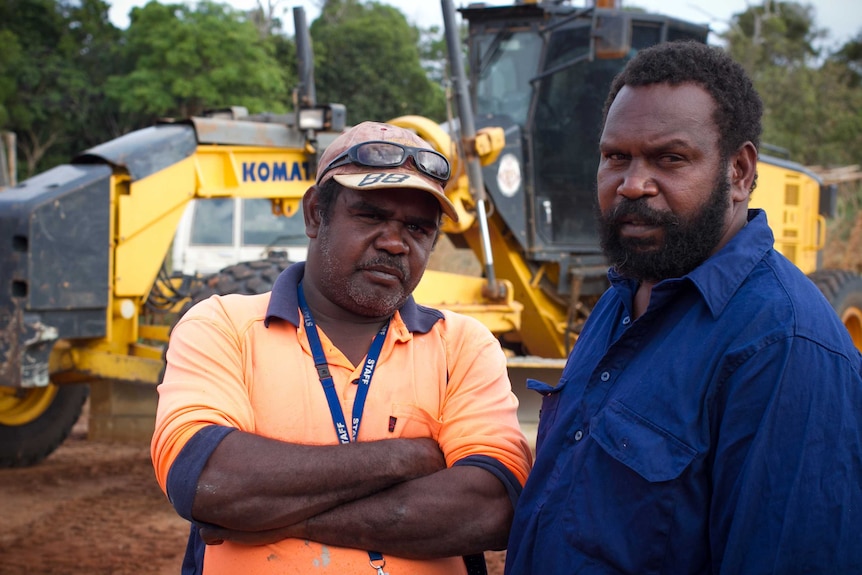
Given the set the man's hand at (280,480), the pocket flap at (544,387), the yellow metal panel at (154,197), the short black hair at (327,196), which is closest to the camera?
the man's hand at (280,480)

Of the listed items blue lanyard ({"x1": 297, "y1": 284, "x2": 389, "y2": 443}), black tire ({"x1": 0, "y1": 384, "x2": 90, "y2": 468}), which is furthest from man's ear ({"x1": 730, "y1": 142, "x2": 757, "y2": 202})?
black tire ({"x1": 0, "y1": 384, "x2": 90, "y2": 468})

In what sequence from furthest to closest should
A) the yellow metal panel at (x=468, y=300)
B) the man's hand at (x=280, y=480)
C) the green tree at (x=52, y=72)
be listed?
the green tree at (x=52, y=72) → the yellow metal panel at (x=468, y=300) → the man's hand at (x=280, y=480)

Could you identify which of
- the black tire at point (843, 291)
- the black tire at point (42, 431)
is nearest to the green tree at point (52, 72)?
the black tire at point (42, 431)

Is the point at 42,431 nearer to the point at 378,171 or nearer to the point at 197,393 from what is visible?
the point at 197,393

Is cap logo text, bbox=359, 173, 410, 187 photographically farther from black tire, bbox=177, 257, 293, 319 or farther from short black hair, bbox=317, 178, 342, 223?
black tire, bbox=177, 257, 293, 319

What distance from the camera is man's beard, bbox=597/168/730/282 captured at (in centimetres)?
199

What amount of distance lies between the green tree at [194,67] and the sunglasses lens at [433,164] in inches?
687

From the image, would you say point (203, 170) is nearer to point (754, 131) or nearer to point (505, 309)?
point (505, 309)

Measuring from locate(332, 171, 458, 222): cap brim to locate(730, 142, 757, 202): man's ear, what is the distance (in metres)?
0.75

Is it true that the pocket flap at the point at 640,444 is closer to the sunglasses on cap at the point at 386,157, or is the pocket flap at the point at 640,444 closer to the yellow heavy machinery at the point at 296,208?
the sunglasses on cap at the point at 386,157

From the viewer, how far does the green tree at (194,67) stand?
63.4ft

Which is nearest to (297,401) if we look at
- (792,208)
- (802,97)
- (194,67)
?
(792,208)

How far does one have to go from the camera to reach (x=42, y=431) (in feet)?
24.3

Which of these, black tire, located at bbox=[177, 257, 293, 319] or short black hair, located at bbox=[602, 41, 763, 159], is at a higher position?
short black hair, located at bbox=[602, 41, 763, 159]
